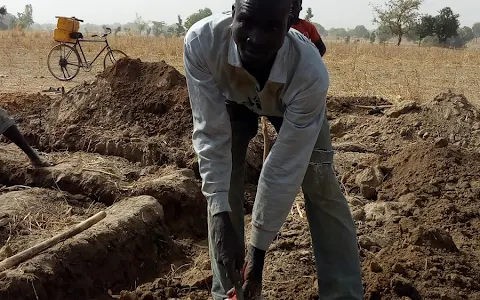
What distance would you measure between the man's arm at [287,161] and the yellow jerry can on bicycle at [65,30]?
9.82m

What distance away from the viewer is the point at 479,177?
16.6ft

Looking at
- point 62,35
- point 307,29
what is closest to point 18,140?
point 307,29

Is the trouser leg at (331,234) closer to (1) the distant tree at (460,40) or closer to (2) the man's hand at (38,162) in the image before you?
(2) the man's hand at (38,162)

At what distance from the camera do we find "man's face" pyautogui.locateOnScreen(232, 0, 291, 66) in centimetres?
203

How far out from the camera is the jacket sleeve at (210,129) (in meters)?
2.27

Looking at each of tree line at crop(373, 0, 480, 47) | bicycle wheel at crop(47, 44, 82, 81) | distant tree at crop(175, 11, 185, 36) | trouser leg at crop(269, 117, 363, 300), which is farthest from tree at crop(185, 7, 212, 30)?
trouser leg at crop(269, 117, 363, 300)

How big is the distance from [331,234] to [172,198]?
1.96 m

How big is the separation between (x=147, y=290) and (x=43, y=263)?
586 mm

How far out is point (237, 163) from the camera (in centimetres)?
270

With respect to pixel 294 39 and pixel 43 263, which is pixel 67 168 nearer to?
pixel 43 263

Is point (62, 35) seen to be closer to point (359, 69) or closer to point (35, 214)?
point (35, 214)

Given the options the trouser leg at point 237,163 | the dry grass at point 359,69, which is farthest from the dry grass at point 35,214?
the dry grass at point 359,69

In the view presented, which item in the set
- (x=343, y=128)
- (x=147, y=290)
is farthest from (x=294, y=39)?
(x=343, y=128)

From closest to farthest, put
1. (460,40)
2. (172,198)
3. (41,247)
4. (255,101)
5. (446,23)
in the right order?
(255,101), (41,247), (172,198), (446,23), (460,40)
